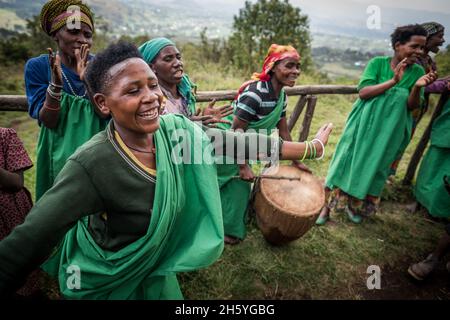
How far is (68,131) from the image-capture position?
1993 millimetres

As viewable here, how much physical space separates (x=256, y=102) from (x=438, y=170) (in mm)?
2792

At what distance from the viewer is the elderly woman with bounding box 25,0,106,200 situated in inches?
75.6

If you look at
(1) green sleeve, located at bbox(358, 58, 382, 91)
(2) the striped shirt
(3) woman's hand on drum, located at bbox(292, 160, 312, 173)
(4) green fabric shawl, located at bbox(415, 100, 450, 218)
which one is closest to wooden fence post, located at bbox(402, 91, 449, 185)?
(4) green fabric shawl, located at bbox(415, 100, 450, 218)

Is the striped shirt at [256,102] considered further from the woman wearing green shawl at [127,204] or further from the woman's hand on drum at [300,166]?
the woman wearing green shawl at [127,204]

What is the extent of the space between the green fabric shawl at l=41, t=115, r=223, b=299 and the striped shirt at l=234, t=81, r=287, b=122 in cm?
114

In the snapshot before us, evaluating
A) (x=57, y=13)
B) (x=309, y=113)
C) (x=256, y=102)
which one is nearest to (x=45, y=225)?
(x=57, y=13)

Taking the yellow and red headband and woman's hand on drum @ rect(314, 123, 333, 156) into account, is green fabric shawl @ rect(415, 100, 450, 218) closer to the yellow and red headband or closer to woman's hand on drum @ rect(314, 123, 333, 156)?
the yellow and red headband

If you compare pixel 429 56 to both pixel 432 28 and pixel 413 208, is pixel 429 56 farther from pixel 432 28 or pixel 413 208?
pixel 413 208

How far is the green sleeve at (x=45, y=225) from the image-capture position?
105 centimetres

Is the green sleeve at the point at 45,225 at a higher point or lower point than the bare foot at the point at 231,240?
higher

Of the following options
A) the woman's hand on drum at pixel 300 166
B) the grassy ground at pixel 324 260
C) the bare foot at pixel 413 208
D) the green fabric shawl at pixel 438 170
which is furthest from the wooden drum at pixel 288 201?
the bare foot at pixel 413 208

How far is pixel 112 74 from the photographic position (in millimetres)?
1264

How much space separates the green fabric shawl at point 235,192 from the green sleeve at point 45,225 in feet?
6.03
